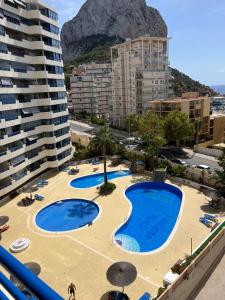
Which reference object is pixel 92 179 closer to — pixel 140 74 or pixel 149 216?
pixel 149 216

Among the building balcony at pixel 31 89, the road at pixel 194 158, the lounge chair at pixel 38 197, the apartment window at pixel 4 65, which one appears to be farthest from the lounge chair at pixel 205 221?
the apartment window at pixel 4 65

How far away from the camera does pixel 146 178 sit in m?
43.8

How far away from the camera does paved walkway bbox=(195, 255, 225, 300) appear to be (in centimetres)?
2075

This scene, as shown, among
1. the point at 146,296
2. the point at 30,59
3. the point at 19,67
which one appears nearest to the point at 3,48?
the point at 19,67

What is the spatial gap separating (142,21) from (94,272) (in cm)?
20131

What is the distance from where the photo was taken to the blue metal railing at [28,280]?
3.79 metres

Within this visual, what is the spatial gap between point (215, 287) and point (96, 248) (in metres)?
11.3

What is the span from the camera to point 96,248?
25.3 metres

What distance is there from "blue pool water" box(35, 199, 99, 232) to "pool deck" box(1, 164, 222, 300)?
97cm

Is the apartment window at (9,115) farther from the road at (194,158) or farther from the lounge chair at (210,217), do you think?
the road at (194,158)

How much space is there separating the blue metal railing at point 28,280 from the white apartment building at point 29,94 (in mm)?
33239

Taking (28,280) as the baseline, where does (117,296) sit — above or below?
below

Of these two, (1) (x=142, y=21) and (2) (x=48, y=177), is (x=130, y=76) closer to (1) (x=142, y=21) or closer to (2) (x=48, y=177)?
(2) (x=48, y=177)

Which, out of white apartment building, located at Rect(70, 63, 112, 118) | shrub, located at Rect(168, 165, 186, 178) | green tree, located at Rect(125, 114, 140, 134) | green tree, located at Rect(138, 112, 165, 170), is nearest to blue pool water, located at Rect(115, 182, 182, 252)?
shrub, located at Rect(168, 165, 186, 178)
